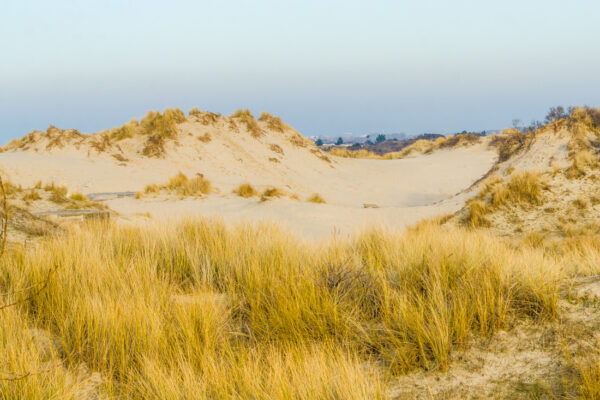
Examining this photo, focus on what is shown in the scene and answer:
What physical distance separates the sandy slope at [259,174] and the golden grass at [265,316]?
6.12m

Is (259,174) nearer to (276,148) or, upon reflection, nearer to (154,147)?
(276,148)

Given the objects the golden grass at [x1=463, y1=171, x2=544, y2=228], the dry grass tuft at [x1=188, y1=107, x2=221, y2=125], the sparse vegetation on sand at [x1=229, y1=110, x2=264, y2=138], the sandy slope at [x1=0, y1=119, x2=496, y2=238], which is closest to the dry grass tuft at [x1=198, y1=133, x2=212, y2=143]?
the sandy slope at [x1=0, y1=119, x2=496, y2=238]

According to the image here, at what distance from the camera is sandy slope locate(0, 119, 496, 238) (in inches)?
475

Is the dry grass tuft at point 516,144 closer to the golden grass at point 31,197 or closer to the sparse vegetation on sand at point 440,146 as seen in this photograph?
the golden grass at point 31,197

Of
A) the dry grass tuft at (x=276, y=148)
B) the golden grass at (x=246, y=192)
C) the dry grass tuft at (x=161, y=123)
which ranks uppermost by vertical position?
the dry grass tuft at (x=161, y=123)

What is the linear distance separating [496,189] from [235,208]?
6.41 m

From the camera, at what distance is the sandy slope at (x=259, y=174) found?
39.6ft

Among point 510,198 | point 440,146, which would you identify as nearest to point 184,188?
point 510,198

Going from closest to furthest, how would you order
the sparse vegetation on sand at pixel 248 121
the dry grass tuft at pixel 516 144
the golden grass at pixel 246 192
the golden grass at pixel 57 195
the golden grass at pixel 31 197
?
the golden grass at pixel 31 197, the golden grass at pixel 57 195, the golden grass at pixel 246 192, the dry grass tuft at pixel 516 144, the sparse vegetation on sand at pixel 248 121

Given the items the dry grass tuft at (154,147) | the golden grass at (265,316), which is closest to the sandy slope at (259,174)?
the dry grass tuft at (154,147)

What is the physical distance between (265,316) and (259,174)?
18969mm

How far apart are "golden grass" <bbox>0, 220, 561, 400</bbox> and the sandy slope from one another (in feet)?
20.1

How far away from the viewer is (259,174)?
21.5 metres

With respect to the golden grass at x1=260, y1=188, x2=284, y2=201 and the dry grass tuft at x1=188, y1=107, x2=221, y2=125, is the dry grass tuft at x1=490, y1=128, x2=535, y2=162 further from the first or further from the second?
the dry grass tuft at x1=188, y1=107, x2=221, y2=125
